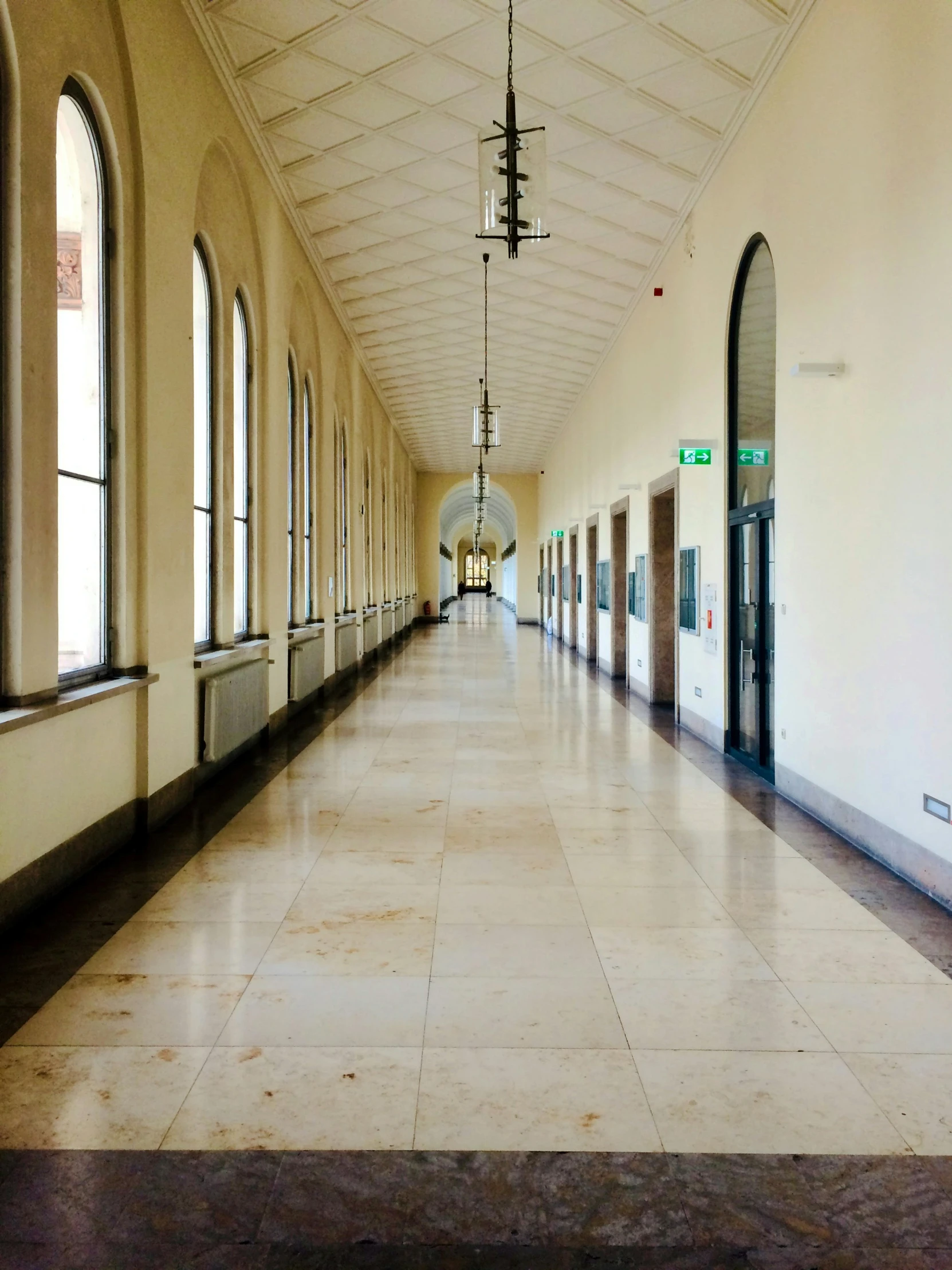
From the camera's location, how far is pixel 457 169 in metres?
7.98

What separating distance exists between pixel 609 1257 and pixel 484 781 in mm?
4548

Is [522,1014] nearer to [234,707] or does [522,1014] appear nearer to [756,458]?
[234,707]

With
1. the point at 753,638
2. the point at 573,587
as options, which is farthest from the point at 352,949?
the point at 573,587

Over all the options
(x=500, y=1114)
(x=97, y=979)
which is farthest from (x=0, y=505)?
(x=500, y=1114)

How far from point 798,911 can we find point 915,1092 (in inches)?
56.0

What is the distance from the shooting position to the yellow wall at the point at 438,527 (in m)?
29.8

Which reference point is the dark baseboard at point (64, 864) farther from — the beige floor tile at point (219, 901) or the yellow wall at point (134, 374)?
the beige floor tile at point (219, 901)

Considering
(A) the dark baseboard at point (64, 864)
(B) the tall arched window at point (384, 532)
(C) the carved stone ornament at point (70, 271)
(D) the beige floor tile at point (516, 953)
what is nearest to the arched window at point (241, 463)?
(C) the carved stone ornament at point (70, 271)

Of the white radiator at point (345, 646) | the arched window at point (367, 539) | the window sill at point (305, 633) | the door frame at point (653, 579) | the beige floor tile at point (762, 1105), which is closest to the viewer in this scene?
the beige floor tile at point (762, 1105)

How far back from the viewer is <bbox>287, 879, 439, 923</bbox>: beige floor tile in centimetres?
378

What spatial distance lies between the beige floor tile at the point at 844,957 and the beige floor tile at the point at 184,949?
6.41 ft

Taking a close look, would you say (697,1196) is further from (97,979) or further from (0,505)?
(0,505)

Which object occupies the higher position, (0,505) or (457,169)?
(457,169)

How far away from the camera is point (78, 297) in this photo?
4590 mm
